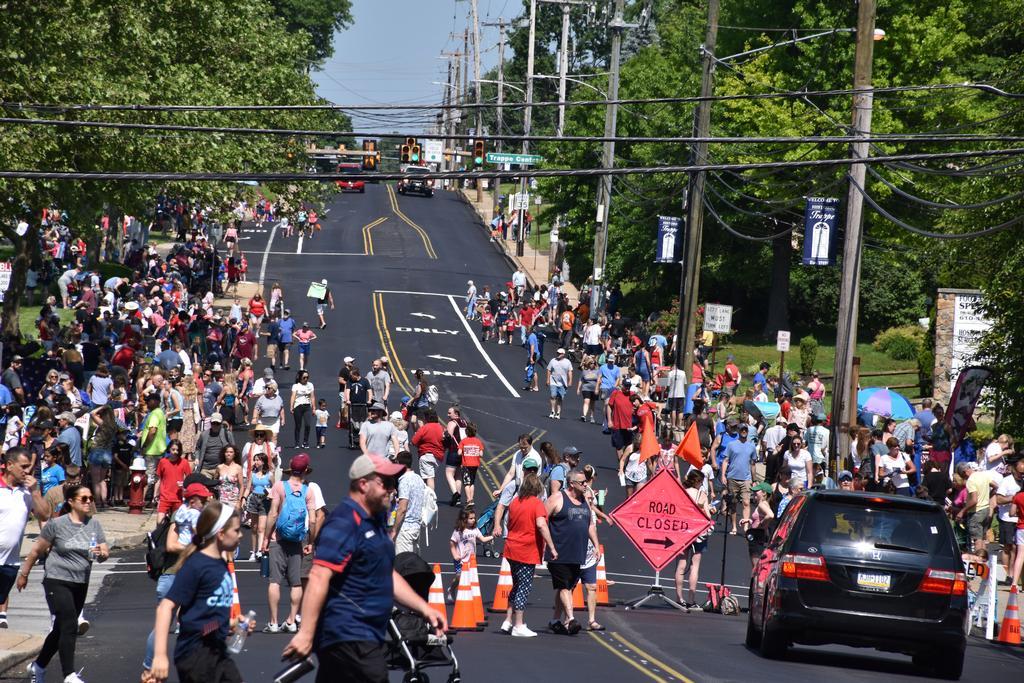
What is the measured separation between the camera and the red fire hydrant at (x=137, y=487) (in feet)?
81.7

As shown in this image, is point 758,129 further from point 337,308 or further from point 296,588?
point 296,588

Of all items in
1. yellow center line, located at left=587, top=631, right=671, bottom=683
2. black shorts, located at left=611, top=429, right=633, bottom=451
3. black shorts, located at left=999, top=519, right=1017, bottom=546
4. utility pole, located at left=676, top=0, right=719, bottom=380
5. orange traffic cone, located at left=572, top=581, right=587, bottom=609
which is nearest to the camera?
yellow center line, located at left=587, top=631, right=671, bottom=683

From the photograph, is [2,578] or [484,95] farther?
[484,95]

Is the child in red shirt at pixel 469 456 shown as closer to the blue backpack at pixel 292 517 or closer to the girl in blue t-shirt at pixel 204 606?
the blue backpack at pixel 292 517

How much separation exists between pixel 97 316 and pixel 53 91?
8.50 m

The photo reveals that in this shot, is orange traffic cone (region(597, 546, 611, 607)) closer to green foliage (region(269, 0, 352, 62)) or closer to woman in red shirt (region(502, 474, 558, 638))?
woman in red shirt (region(502, 474, 558, 638))

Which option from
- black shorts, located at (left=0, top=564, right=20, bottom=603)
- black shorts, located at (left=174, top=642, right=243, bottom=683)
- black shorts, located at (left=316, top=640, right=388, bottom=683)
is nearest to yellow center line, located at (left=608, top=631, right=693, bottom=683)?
black shorts, located at (left=174, top=642, right=243, bottom=683)

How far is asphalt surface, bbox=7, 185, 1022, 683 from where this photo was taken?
14039 millimetres

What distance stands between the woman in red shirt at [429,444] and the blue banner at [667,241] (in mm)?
19379

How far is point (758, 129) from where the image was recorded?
5291 cm

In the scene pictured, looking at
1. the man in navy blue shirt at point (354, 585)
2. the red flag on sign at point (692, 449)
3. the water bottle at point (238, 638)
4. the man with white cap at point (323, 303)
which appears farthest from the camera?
the man with white cap at point (323, 303)

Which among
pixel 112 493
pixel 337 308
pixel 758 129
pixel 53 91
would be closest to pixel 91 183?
pixel 53 91

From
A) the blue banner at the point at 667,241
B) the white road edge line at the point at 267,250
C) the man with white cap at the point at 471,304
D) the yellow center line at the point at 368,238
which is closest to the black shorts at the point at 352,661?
the blue banner at the point at 667,241

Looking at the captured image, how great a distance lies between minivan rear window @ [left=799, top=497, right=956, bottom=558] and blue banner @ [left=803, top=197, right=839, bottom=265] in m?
18.1
